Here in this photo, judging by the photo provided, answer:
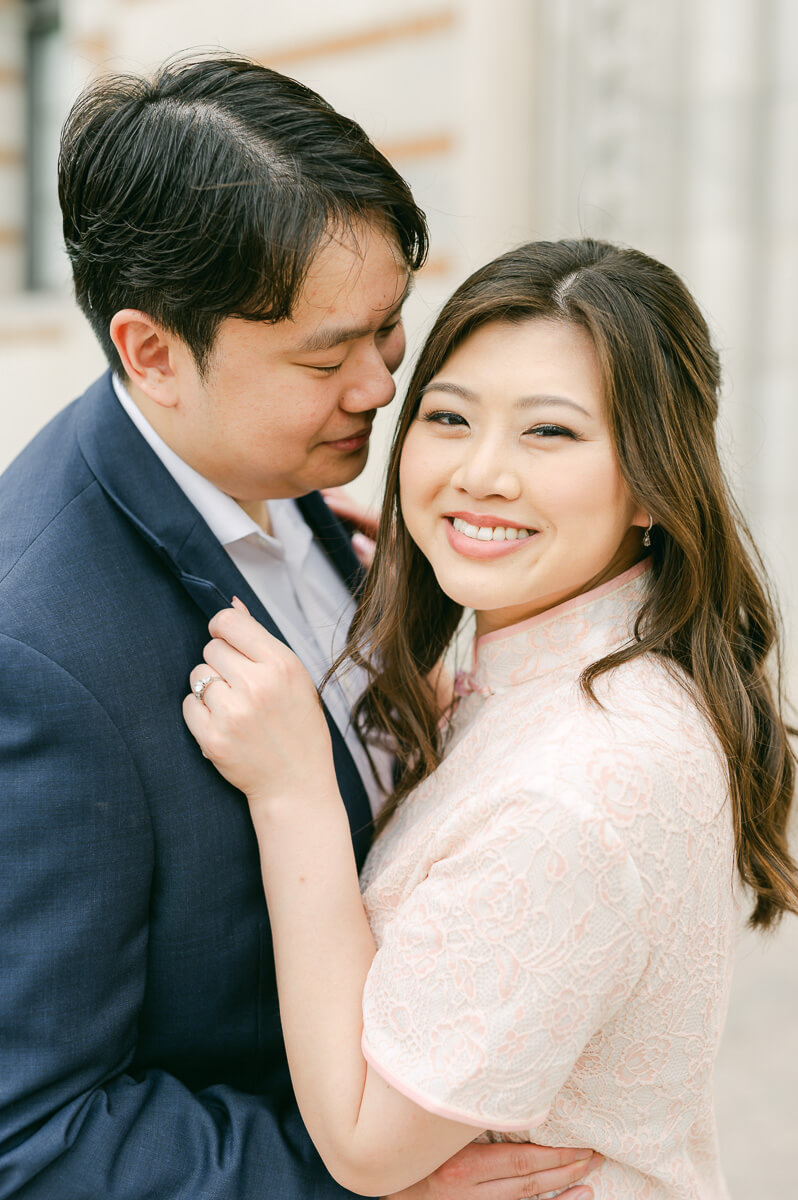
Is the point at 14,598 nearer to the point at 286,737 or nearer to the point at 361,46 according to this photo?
the point at 286,737

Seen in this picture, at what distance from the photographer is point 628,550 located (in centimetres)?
173

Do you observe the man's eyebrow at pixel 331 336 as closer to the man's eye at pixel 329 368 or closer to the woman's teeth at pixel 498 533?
the man's eye at pixel 329 368

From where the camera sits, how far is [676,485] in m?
1.56

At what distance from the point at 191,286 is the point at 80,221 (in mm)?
244

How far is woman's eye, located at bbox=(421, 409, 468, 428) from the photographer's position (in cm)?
168

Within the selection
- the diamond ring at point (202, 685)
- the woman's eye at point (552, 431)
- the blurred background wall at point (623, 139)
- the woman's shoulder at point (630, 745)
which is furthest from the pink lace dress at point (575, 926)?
the blurred background wall at point (623, 139)

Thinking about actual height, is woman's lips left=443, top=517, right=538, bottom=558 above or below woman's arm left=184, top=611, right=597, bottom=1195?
above

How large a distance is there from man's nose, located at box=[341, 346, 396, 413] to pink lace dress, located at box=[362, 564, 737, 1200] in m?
0.47

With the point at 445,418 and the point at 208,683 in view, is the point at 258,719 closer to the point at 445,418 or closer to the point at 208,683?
the point at 208,683

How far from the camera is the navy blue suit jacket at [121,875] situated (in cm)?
140

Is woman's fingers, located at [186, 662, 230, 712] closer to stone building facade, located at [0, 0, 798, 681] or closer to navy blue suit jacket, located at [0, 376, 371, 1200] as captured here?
navy blue suit jacket, located at [0, 376, 371, 1200]

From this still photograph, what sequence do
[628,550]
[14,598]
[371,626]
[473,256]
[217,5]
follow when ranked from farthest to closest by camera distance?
[217,5] → [473,256] → [371,626] → [628,550] → [14,598]

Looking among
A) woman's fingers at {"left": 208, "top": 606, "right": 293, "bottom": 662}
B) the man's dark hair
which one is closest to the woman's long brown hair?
the man's dark hair

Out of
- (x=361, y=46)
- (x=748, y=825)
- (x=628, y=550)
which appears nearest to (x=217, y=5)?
(x=361, y=46)
